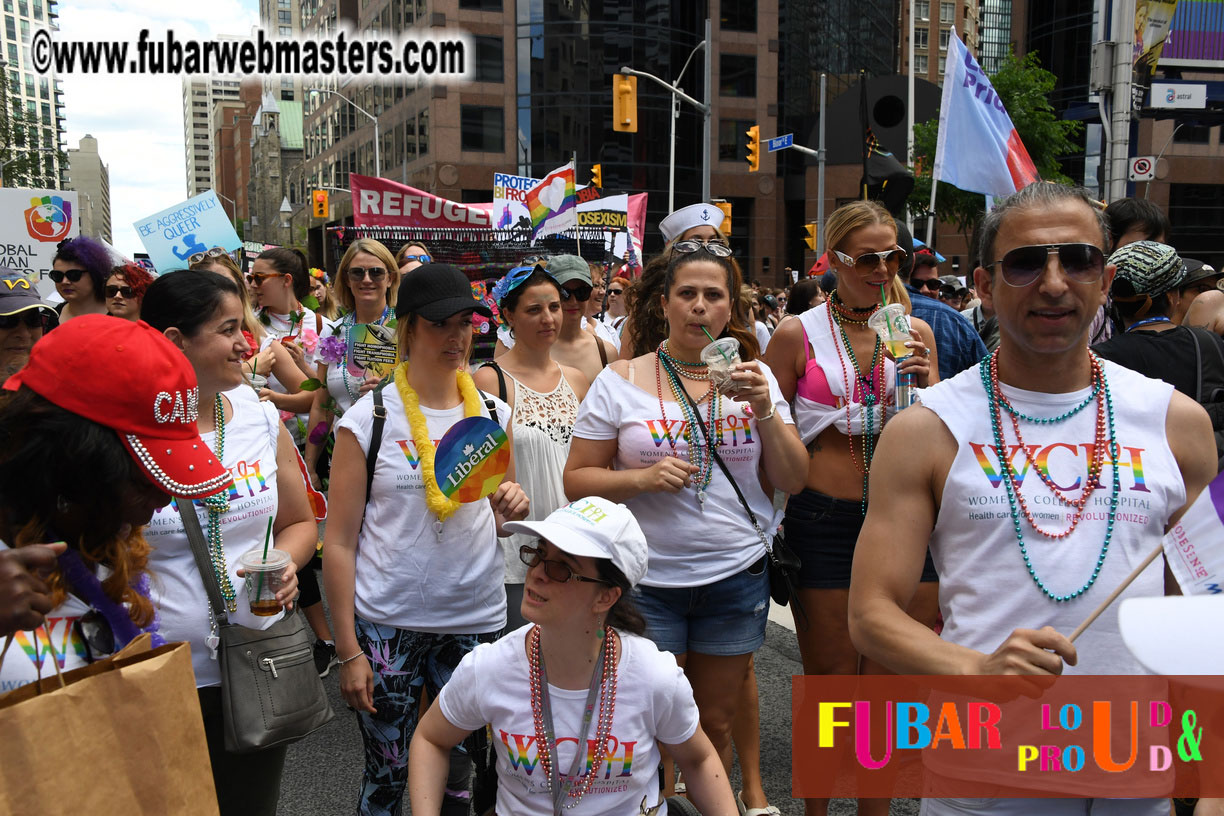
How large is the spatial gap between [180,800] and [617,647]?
1.14 metres

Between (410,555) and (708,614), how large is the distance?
3.52 feet

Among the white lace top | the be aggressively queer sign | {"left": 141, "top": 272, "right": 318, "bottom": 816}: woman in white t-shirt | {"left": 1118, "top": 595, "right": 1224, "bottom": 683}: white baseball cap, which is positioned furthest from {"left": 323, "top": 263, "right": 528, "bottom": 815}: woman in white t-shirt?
the be aggressively queer sign

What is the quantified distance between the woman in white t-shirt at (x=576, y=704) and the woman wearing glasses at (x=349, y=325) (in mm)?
3297

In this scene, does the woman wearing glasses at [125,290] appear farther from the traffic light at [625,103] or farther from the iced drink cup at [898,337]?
the traffic light at [625,103]

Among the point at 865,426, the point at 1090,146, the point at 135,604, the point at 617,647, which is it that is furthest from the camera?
the point at 1090,146

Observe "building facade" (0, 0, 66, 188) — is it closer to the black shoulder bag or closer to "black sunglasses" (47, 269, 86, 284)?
"black sunglasses" (47, 269, 86, 284)

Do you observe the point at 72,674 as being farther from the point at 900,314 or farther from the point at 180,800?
the point at 900,314

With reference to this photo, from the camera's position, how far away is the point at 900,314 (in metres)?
3.50

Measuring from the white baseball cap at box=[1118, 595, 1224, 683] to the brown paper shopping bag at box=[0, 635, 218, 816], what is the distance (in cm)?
156

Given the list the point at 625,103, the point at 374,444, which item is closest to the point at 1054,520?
the point at 374,444

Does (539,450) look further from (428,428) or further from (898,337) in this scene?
(898,337)

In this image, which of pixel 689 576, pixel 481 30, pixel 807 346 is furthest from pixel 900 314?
pixel 481 30

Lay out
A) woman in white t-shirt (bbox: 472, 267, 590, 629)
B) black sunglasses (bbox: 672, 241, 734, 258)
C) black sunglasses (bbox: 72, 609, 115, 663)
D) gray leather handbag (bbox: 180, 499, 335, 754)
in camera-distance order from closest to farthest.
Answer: black sunglasses (bbox: 72, 609, 115, 663) → gray leather handbag (bbox: 180, 499, 335, 754) → black sunglasses (bbox: 672, 241, 734, 258) → woman in white t-shirt (bbox: 472, 267, 590, 629)

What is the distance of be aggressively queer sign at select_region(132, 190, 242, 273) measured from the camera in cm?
822
